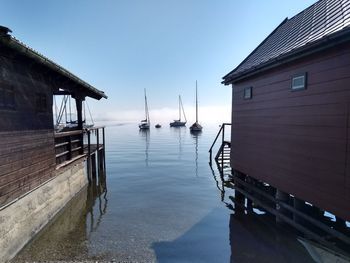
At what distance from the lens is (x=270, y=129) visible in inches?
363

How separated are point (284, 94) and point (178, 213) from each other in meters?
6.58

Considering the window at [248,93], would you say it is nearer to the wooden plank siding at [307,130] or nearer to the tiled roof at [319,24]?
the wooden plank siding at [307,130]

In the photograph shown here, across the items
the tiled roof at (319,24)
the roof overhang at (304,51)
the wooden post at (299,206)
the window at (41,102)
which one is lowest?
the wooden post at (299,206)

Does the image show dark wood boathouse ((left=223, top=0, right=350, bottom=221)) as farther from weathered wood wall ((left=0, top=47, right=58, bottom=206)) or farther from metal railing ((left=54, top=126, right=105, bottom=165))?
metal railing ((left=54, top=126, right=105, bottom=165))

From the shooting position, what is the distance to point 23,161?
26.6 feet

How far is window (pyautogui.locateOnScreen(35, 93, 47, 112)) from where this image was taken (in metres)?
9.47

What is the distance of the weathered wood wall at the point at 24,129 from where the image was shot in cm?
720

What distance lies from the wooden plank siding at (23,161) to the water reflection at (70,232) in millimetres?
1672

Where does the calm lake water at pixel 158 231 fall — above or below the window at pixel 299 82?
below

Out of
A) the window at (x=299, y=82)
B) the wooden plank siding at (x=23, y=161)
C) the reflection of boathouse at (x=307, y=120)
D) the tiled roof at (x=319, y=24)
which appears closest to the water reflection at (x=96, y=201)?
the wooden plank siding at (x=23, y=161)

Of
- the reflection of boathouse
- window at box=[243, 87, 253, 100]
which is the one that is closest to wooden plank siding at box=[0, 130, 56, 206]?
the reflection of boathouse

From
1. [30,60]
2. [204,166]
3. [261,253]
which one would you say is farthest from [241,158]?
[204,166]

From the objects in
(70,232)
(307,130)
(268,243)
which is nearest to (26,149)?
(70,232)

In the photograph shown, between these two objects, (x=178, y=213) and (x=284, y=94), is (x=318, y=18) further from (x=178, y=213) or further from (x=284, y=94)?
(x=178, y=213)
